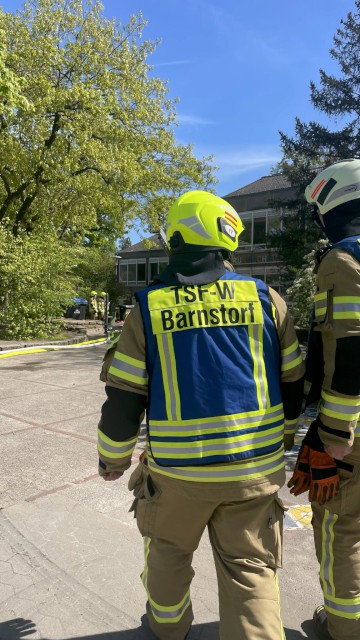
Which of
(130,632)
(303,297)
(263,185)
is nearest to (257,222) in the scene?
(263,185)

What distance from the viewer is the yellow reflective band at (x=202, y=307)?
66.7 inches

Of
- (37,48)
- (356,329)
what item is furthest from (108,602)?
(37,48)

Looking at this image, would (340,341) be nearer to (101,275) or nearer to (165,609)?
(165,609)

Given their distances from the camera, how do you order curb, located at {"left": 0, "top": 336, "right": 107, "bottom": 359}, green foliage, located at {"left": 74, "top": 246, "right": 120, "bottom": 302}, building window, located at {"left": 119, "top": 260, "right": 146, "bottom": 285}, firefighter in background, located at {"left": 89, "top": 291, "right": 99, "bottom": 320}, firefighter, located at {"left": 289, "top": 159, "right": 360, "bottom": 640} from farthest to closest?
building window, located at {"left": 119, "top": 260, "right": 146, "bottom": 285} < green foliage, located at {"left": 74, "top": 246, "right": 120, "bottom": 302} < firefighter in background, located at {"left": 89, "top": 291, "right": 99, "bottom": 320} < curb, located at {"left": 0, "top": 336, "right": 107, "bottom": 359} < firefighter, located at {"left": 289, "top": 159, "right": 360, "bottom": 640}

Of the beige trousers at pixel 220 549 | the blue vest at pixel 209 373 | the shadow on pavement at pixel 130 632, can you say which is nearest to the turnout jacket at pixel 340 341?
the blue vest at pixel 209 373

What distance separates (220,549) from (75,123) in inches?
607

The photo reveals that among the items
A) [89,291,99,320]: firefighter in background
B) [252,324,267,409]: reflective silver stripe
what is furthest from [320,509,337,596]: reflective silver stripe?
[89,291,99,320]: firefighter in background

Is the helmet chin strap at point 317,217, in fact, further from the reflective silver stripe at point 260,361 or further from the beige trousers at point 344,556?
the beige trousers at point 344,556

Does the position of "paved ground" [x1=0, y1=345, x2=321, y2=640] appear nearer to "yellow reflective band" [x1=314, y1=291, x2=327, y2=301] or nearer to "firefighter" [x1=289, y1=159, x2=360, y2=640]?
"firefighter" [x1=289, y1=159, x2=360, y2=640]

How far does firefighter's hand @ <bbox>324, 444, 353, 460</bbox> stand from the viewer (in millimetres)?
1781

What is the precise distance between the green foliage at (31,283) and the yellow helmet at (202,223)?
12370 mm

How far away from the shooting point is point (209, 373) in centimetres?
166

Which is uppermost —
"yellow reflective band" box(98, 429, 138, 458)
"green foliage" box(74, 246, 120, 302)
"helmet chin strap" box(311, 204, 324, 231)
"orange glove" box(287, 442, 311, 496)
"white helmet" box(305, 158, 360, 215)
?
"green foliage" box(74, 246, 120, 302)

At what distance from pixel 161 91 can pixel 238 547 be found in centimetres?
1938
